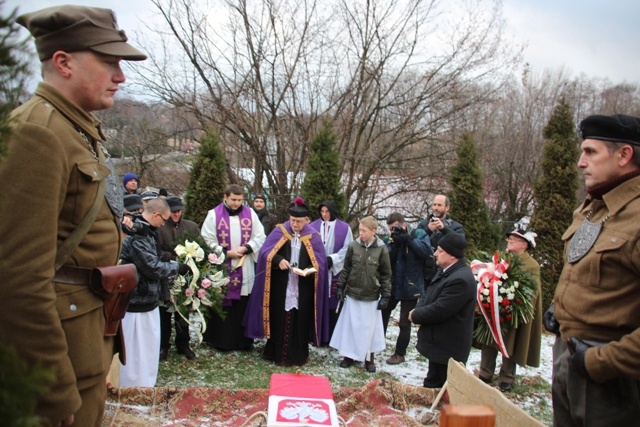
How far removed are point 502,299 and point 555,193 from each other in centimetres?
625

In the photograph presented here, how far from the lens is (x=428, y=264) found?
7203 mm

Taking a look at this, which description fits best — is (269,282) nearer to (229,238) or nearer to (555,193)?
(229,238)

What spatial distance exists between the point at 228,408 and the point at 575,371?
2.76 m

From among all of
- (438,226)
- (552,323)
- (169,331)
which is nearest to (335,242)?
(438,226)

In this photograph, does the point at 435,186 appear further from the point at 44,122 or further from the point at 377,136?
the point at 44,122

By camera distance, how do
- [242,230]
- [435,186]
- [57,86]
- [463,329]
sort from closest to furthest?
1. [57,86]
2. [463,329]
3. [242,230]
4. [435,186]

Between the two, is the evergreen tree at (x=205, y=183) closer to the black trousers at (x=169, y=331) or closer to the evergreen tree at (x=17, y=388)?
the black trousers at (x=169, y=331)

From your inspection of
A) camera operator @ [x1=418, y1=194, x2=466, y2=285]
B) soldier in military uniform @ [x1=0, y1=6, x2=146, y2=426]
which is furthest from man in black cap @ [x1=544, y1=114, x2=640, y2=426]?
camera operator @ [x1=418, y1=194, x2=466, y2=285]

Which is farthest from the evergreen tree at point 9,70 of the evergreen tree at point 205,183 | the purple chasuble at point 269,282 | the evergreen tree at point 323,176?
the evergreen tree at point 323,176

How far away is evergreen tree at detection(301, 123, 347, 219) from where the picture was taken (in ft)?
33.7

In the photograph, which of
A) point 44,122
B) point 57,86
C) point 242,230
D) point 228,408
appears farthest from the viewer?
point 242,230

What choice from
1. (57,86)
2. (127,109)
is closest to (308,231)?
(57,86)

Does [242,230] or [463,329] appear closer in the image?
[463,329]

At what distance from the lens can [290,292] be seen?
6785 millimetres
